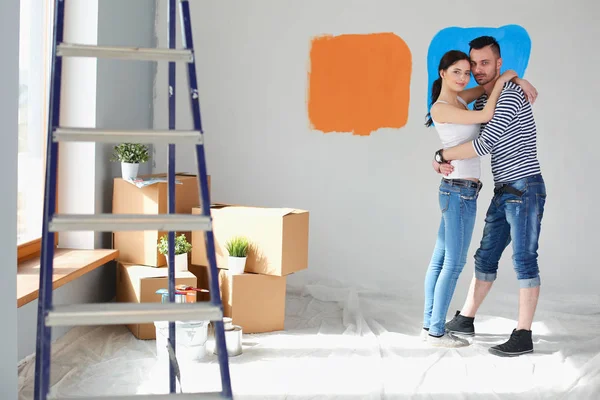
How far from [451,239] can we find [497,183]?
337 mm

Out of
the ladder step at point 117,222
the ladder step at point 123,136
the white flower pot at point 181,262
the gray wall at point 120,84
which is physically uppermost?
the gray wall at point 120,84

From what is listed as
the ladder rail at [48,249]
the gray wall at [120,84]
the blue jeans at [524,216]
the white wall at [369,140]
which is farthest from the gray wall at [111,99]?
the blue jeans at [524,216]

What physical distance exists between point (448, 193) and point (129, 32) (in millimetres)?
1945

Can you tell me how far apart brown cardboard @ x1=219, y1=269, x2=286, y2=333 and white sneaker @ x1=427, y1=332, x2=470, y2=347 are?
73cm

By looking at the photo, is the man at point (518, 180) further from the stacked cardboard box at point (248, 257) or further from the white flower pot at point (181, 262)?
the white flower pot at point (181, 262)

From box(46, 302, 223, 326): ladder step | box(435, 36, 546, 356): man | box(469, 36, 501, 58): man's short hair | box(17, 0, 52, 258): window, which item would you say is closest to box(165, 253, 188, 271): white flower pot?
box(17, 0, 52, 258): window

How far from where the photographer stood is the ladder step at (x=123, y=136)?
5.09 ft

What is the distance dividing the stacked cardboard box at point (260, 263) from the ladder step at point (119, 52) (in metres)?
1.68

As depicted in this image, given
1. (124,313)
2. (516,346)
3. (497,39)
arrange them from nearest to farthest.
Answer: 1. (124,313)
2. (516,346)
3. (497,39)

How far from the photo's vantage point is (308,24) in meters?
4.20

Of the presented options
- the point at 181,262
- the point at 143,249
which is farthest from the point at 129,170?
the point at 181,262

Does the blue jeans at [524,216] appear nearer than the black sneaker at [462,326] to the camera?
Yes

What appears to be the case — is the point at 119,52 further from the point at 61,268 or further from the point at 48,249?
the point at 61,268

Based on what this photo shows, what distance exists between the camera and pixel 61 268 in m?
2.94
